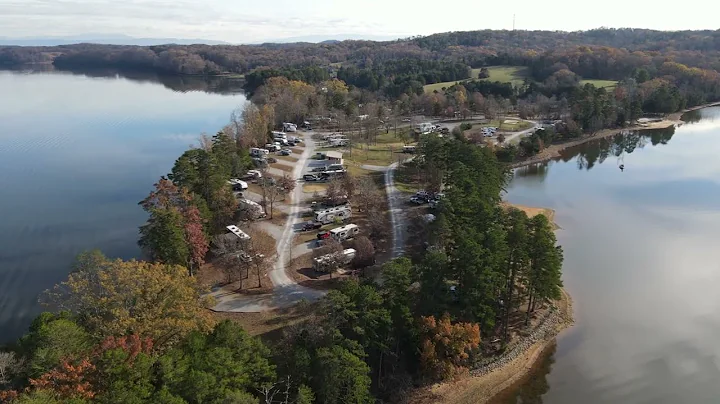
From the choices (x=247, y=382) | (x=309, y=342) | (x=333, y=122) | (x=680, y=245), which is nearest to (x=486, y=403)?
(x=309, y=342)

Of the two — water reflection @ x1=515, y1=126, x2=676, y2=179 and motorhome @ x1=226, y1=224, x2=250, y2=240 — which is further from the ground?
water reflection @ x1=515, y1=126, x2=676, y2=179

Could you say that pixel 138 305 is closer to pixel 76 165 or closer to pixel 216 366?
pixel 216 366

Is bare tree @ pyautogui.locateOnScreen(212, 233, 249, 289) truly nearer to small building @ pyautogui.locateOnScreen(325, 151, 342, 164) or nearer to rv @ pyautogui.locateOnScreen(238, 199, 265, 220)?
rv @ pyautogui.locateOnScreen(238, 199, 265, 220)

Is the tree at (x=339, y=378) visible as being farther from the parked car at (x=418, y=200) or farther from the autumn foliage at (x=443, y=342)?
the parked car at (x=418, y=200)

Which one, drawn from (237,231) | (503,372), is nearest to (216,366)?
(503,372)

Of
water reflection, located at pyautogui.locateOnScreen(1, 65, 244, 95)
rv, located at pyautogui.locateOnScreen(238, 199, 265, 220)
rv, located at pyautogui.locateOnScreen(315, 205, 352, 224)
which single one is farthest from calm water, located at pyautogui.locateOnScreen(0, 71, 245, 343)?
rv, located at pyautogui.locateOnScreen(315, 205, 352, 224)
